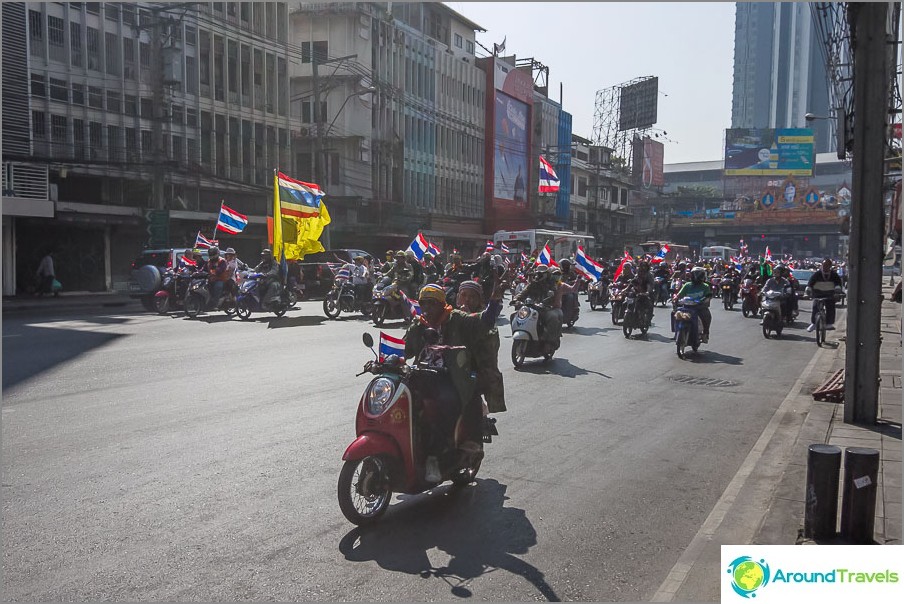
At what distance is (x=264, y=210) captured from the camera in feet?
135

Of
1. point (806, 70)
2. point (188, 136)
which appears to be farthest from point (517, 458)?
point (806, 70)

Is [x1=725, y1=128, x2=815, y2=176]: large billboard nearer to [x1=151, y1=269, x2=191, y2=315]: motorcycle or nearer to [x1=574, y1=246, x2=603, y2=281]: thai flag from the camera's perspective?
[x1=574, y1=246, x2=603, y2=281]: thai flag

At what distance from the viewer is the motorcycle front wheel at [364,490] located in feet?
16.7

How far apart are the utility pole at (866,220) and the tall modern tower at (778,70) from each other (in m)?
185

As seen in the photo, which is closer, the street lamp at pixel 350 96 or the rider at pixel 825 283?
the rider at pixel 825 283

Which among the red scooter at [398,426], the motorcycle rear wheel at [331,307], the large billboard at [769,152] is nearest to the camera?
the red scooter at [398,426]

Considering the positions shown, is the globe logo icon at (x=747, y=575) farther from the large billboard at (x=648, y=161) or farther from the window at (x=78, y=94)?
the large billboard at (x=648, y=161)

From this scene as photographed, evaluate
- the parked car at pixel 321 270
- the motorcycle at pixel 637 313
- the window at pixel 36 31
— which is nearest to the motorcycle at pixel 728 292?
the motorcycle at pixel 637 313

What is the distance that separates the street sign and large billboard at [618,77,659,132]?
199ft

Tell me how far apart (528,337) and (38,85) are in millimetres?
25927

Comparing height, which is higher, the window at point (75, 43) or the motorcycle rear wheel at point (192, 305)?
the window at point (75, 43)

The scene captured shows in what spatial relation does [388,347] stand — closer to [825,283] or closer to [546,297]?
[546,297]

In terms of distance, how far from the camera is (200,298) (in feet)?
63.9

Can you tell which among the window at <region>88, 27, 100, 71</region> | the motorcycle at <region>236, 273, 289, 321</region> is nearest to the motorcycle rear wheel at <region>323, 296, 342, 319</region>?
the motorcycle at <region>236, 273, 289, 321</region>
